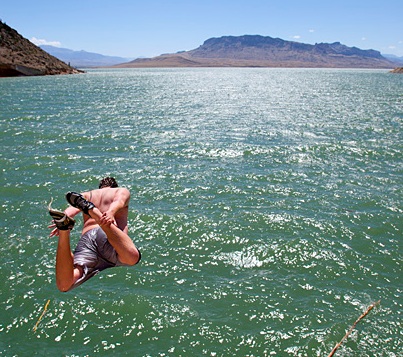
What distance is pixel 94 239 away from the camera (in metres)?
6.65

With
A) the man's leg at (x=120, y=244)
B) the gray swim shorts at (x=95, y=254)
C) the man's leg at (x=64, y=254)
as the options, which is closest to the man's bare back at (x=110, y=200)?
the gray swim shorts at (x=95, y=254)

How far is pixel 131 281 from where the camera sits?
852 cm

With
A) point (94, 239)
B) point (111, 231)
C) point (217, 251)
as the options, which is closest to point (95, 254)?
point (94, 239)

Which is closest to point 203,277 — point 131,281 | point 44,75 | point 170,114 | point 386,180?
point 131,281

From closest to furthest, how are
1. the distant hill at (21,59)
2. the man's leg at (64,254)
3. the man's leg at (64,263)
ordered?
the man's leg at (64,254) < the man's leg at (64,263) < the distant hill at (21,59)

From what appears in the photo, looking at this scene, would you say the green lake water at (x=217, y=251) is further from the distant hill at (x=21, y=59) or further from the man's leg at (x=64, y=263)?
the distant hill at (x=21, y=59)

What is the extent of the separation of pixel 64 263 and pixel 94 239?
1.00 metres

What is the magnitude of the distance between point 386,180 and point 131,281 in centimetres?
1125

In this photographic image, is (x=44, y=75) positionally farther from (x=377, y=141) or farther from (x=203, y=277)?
(x=203, y=277)

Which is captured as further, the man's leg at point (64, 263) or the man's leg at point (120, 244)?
the man's leg at point (120, 244)

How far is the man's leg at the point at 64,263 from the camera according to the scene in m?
5.55

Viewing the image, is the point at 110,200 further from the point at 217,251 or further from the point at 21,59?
the point at 21,59

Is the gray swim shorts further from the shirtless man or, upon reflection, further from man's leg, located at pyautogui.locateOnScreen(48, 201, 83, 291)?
man's leg, located at pyautogui.locateOnScreen(48, 201, 83, 291)

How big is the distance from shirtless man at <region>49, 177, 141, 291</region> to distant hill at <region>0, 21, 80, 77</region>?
91.0m
